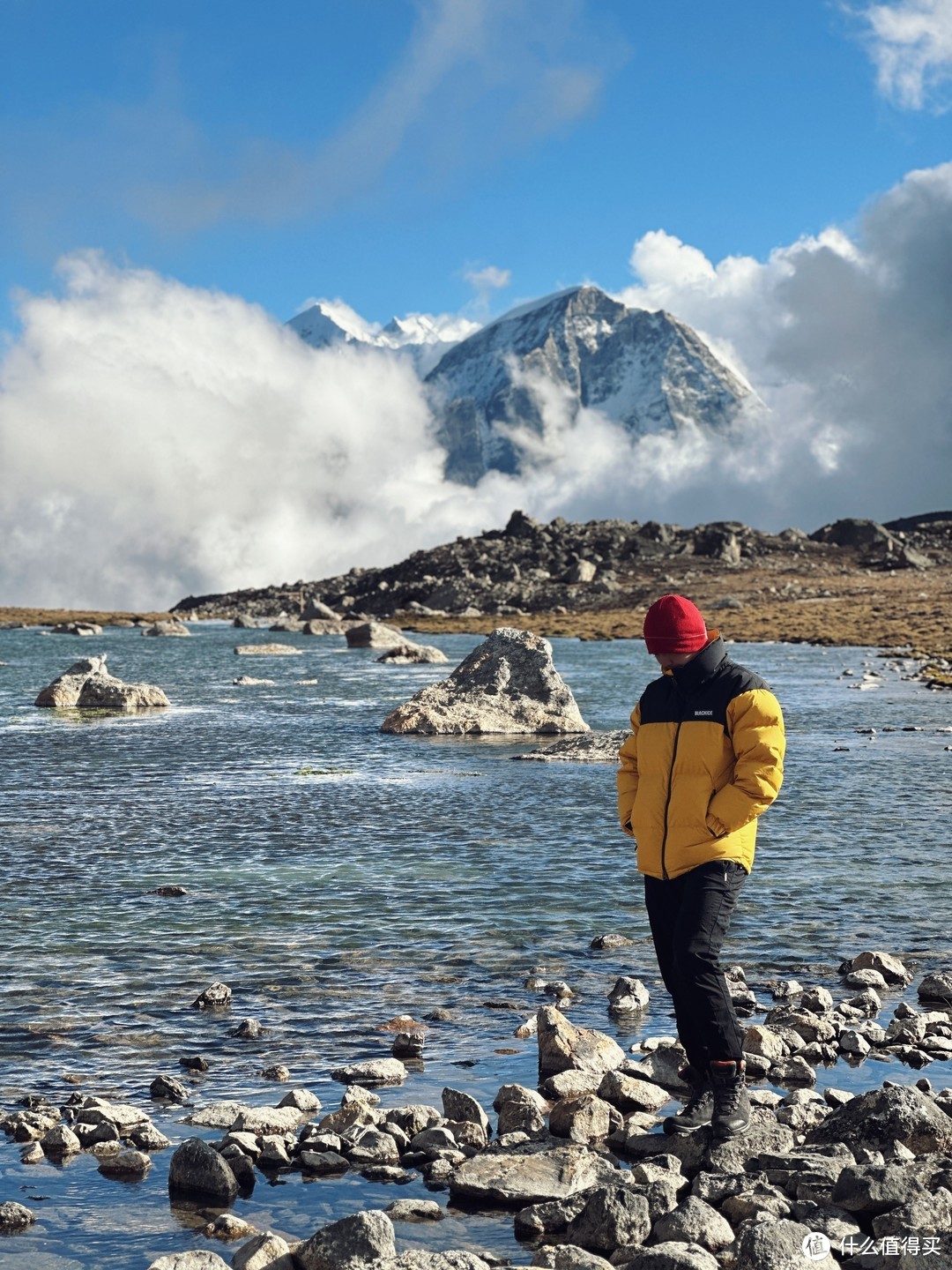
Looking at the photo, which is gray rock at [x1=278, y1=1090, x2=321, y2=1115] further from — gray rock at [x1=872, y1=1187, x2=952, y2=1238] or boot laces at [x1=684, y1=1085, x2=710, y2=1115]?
gray rock at [x1=872, y1=1187, x2=952, y2=1238]

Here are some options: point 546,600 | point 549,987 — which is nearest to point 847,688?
point 549,987

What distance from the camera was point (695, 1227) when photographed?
6.72 m

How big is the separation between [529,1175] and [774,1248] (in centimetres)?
160

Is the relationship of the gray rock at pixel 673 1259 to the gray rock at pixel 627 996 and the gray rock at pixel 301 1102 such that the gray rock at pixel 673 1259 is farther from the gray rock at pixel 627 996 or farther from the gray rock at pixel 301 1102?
the gray rock at pixel 627 996

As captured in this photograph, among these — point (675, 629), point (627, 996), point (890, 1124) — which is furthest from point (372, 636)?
point (890, 1124)

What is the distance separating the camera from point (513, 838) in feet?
62.5

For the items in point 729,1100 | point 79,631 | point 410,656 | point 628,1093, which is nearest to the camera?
point 729,1100

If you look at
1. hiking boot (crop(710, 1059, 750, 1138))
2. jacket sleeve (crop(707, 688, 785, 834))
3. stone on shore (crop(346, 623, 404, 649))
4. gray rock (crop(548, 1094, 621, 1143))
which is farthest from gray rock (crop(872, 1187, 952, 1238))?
stone on shore (crop(346, 623, 404, 649))

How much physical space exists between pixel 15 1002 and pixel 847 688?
39.6 meters

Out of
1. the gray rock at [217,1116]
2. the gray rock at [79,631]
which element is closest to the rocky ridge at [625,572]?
the gray rock at [79,631]

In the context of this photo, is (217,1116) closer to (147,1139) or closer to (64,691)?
(147,1139)

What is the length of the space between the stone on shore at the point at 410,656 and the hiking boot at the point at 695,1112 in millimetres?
60319

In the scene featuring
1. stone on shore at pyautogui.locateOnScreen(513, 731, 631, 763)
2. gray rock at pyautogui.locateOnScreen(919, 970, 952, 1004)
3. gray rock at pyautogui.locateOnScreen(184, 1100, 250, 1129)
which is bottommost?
gray rock at pyautogui.locateOnScreen(919, 970, 952, 1004)

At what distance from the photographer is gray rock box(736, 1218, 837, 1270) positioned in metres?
6.31
